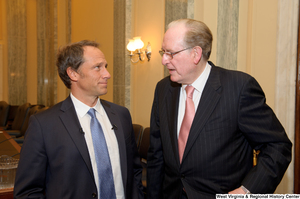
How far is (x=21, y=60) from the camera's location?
9.34m

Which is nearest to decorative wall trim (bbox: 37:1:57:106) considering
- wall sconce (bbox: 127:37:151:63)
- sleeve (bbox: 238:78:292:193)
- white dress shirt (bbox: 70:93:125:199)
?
wall sconce (bbox: 127:37:151:63)

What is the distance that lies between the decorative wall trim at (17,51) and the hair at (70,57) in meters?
8.21

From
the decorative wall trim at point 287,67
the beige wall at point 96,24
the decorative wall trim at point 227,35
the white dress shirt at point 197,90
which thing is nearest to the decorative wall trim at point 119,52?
the beige wall at point 96,24

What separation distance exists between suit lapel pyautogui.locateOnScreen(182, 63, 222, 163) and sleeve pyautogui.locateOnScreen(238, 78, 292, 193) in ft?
0.49

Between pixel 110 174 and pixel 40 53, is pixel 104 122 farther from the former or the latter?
pixel 40 53

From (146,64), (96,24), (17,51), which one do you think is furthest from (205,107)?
(17,51)

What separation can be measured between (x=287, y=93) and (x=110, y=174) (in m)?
2.07

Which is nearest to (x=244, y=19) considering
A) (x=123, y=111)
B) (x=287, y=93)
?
(x=287, y=93)

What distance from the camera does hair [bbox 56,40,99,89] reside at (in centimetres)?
182

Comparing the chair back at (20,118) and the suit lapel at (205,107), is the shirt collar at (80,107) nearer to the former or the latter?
the suit lapel at (205,107)

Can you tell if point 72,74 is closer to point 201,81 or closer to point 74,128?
point 74,128

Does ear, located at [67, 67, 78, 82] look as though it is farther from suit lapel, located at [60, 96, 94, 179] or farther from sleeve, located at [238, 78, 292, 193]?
sleeve, located at [238, 78, 292, 193]

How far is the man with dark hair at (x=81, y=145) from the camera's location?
1588 millimetres

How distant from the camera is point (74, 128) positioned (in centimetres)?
168
